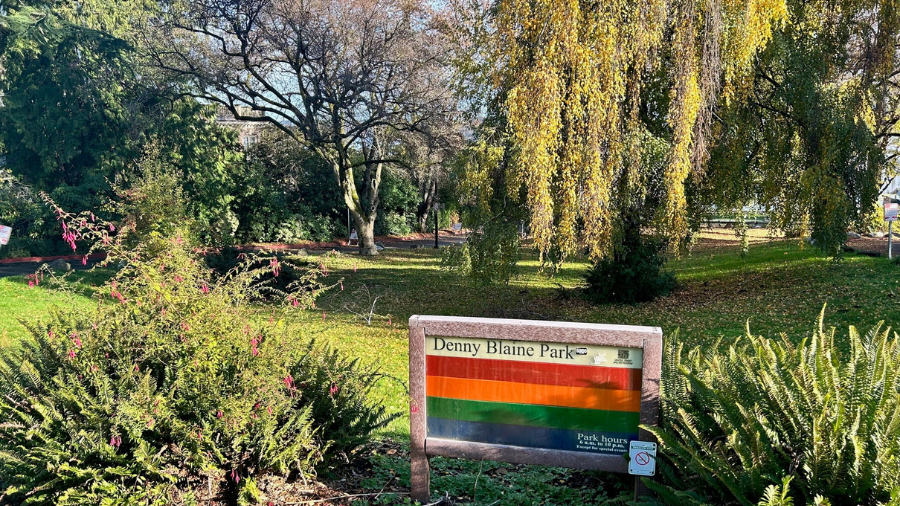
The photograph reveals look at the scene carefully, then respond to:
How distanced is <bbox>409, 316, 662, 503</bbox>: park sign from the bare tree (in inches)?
684

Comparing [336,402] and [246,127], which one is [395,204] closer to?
[246,127]

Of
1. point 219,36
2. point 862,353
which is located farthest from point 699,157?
point 219,36

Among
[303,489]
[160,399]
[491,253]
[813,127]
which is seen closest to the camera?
[160,399]

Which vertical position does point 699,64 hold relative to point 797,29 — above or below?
below

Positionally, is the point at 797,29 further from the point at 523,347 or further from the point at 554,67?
the point at 523,347

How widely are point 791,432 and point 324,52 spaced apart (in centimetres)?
1899

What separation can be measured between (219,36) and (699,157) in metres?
16.2

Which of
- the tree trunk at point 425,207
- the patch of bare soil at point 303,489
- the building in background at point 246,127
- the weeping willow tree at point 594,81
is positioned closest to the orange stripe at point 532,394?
the patch of bare soil at point 303,489

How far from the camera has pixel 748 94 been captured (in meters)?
11.3

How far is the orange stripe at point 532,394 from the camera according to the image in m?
3.52

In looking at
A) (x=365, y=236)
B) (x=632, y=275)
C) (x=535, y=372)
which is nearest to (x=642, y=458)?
(x=535, y=372)

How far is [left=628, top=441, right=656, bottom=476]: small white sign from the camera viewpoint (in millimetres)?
3412

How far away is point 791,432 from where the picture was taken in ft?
9.74

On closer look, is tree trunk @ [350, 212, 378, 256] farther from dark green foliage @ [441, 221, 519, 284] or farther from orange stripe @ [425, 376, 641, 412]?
orange stripe @ [425, 376, 641, 412]
